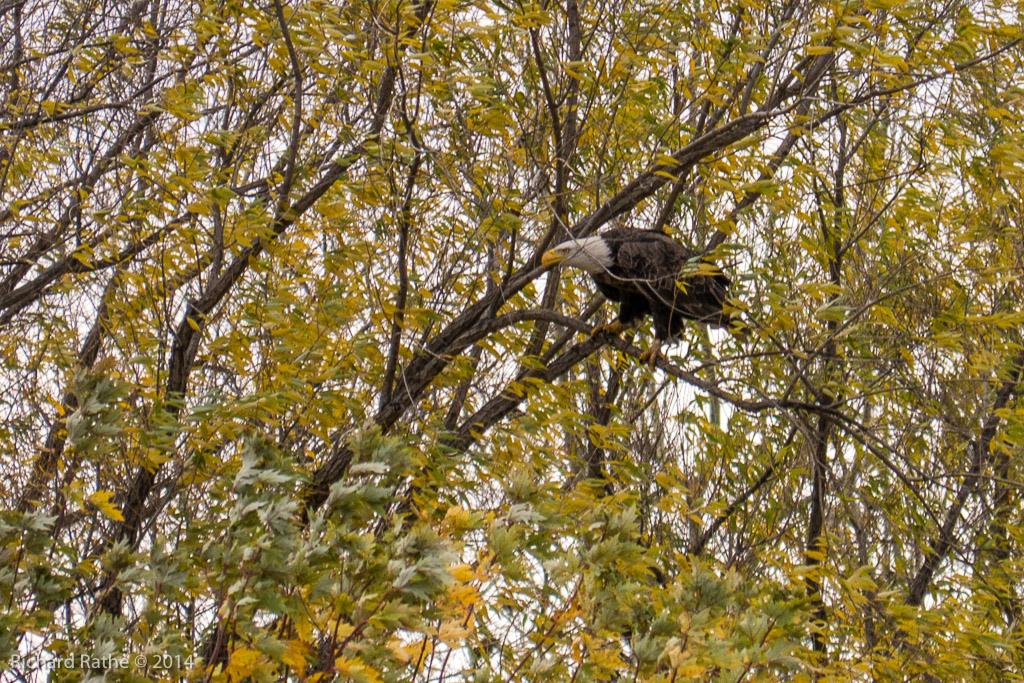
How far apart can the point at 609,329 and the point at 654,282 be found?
0.38 metres

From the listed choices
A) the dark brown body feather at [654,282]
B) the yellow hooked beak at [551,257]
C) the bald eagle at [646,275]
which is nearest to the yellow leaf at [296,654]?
the yellow hooked beak at [551,257]

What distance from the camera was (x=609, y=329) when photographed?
15.9 ft

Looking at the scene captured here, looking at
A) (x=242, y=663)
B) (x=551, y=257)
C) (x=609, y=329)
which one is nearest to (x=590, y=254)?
(x=609, y=329)

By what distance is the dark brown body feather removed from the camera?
4727mm

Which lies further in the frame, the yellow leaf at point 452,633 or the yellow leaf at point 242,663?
the yellow leaf at point 452,633

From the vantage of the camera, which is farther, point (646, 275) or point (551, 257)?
point (646, 275)

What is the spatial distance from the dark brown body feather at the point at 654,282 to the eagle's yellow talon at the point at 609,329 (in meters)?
0.04

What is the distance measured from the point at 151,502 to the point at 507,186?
2.18 meters

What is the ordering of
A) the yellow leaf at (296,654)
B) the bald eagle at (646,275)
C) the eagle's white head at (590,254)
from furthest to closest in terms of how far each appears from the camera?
the bald eagle at (646,275) → the eagle's white head at (590,254) → the yellow leaf at (296,654)

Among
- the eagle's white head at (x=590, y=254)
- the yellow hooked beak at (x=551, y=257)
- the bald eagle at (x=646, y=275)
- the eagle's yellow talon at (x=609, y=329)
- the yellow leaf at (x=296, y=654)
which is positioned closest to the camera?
the yellow leaf at (x=296, y=654)

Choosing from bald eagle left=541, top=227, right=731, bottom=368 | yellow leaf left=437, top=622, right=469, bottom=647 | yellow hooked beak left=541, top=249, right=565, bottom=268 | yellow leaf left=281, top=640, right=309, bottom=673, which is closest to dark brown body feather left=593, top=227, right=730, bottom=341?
bald eagle left=541, top=227, right=731, bottom=368

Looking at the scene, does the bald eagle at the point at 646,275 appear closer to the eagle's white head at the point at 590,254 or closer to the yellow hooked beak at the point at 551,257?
the eagle's white head at the point at 590,254

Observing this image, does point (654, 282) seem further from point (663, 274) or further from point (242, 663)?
point (242, 663)

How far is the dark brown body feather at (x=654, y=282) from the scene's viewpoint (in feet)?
15.5
